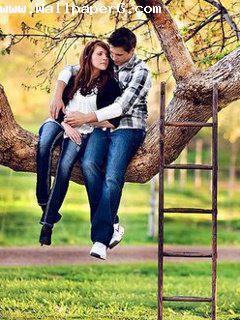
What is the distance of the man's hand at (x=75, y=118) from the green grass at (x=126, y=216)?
19.5ft

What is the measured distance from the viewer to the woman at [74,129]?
237 inches

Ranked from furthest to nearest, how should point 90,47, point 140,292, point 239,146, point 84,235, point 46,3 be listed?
point 239,146 → point 84,235 → point 140,292 → point 46,3 → point 90,47

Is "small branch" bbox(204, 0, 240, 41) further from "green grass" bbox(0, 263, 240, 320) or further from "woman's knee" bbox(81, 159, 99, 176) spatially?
"green grass" bbox(0, 263, 240, 320)

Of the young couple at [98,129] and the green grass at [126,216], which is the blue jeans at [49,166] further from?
the green grass at [126,216]

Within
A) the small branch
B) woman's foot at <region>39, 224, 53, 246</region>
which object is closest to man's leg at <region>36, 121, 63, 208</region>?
woman's foot at <region>39, 224, 53, 246</region>

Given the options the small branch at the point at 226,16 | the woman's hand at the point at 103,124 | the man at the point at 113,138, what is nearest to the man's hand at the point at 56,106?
the man at the point at 113,138

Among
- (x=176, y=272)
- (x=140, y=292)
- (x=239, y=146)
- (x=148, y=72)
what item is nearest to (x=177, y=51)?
(x=148, y=72)

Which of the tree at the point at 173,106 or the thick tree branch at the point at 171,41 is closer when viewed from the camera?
the tree at the point at 173,106

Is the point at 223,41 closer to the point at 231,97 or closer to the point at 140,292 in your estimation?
the point at 231,97

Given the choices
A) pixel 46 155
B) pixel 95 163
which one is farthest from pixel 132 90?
pixel 46 155

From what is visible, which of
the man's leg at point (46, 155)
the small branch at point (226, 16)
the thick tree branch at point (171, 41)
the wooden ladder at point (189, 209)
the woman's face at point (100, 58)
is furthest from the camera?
the small branch at point (226, 16)

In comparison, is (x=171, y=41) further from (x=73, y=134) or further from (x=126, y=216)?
(x=126, y=216)

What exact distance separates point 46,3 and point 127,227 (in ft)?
21.3

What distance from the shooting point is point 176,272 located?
10758mm
